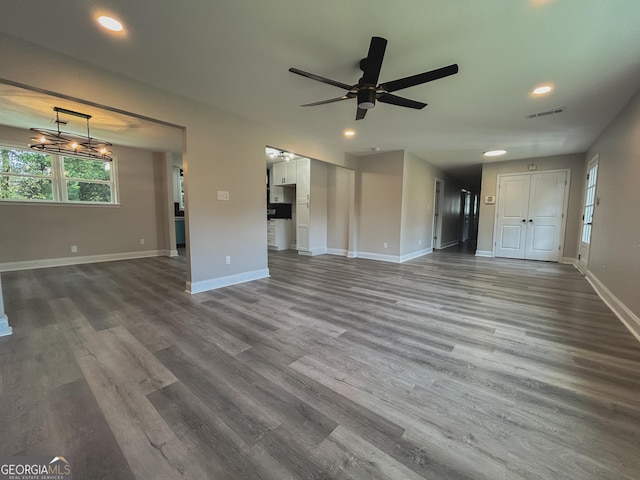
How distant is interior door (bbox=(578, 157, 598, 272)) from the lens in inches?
184

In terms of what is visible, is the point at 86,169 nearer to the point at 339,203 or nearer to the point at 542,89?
the point at 339,203

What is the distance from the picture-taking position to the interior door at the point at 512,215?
6320 mm

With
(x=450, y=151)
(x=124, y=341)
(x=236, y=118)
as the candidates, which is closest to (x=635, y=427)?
(x=124, y=341)

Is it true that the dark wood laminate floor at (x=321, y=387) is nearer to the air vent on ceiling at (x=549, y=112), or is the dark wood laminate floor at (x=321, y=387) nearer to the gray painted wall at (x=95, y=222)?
the gray painted wall at (x=95, y=222)

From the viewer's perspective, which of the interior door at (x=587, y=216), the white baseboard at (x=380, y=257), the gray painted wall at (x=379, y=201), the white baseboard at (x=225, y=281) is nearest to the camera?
the white baseboard at (x=225, y=281)

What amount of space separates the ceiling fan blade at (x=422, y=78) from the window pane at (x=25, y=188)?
6486 millimetres

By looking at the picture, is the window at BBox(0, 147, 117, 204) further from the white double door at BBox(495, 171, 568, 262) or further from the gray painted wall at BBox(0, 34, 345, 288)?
the white double door at BBox(495, 171, 568, 262)

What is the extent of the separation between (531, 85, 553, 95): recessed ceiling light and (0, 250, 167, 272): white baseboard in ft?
25.2

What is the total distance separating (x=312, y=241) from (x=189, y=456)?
5.68 metres

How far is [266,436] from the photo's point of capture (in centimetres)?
125

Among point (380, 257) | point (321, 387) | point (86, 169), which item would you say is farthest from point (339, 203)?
point (86, 169)

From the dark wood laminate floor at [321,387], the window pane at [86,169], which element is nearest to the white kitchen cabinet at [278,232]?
the window pane at [86,169]

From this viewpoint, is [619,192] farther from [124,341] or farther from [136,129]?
[136,129]

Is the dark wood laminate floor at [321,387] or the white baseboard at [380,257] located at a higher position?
the white baseboard at [380,257]
